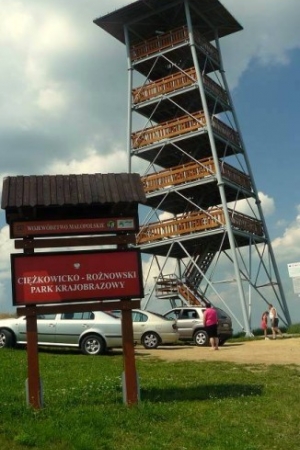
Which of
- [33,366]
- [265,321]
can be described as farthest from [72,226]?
[265,321]

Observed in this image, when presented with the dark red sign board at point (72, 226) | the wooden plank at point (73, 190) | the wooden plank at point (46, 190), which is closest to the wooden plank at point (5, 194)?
the dark red sign board at point (72, 226)

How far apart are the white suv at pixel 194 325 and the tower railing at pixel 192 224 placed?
678 cm

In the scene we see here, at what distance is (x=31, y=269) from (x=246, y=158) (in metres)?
27.4

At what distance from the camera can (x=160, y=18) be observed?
35719mm

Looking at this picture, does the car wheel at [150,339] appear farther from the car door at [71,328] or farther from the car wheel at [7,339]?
the car wheel at [7,339]

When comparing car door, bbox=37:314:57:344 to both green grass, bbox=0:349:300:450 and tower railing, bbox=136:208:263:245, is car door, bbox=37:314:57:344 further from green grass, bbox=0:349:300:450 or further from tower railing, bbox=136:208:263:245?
tower railing, bbox=136:208:263:245

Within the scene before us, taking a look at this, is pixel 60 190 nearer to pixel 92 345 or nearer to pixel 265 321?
pixel 92 345

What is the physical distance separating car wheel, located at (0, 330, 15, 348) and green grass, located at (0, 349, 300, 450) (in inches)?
281

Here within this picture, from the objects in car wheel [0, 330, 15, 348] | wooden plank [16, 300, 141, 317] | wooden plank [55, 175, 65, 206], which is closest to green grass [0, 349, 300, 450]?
wooden plank [16, 300, 141, 317]

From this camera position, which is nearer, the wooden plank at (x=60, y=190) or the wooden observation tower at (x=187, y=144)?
the wooden plank at (x=60, y=190)

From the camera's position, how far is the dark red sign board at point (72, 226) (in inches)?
358

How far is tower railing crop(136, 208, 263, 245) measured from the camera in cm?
3059

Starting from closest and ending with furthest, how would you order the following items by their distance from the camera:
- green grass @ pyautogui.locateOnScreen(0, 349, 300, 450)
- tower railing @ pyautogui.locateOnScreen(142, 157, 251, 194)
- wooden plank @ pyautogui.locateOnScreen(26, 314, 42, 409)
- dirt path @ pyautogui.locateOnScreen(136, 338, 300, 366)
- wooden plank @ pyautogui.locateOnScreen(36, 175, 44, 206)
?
green grass @ pyautogui.locateOnScreen(0, 349, 300, 450)
wooden plank @ pyautogui.locateOnScreen(26, 314, 42, 409)
wooden plank @ pyautogui.locateOnScreen(36, 175, 44, 206)
dirt path @ pyautogui.locateOnScreen(136, 338, 300, 366)
tower railing @ pyautogui.locateOnScreen(142, 157, 251, 194)

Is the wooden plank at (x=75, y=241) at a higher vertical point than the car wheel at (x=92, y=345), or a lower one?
higher
